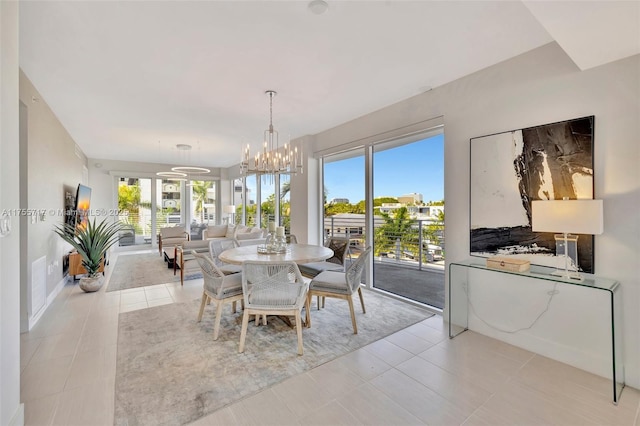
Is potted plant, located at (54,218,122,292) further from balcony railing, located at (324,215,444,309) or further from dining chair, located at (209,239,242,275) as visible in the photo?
balcony railing, located at (324,215,444,309)

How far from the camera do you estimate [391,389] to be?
2.06 m

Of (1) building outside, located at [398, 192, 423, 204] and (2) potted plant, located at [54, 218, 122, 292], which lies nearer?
(1) building outside, located at [398, 192, 423, 204]

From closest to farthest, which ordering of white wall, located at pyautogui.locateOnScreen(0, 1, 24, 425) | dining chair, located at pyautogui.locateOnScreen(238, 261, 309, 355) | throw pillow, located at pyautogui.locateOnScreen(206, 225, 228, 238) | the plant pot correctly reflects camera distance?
white wall, located at pyautogui.locateOnScreen(0, 1, 24, 425)
dining chair, located at pyautogui.locateOnScreen(238, 261, 309, 355)
the plant pot
throw pillow, located at pyautogui.locateOnScreen(206, 225, 228, 238)

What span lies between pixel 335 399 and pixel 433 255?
8.59ft

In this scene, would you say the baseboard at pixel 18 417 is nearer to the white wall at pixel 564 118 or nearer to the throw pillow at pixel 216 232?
the white wall at pixel 564 118

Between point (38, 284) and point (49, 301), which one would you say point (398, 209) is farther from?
point (49, 301)

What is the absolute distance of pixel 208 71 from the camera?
114 inches

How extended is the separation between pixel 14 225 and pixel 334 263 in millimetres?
3088

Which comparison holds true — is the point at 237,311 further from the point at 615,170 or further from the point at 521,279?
the point at 615,170

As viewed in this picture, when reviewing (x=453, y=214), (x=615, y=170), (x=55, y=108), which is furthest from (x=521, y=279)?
(x=55, y=108)

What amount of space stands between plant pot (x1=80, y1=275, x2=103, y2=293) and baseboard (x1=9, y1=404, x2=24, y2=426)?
3127mm

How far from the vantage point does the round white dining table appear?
9.43 ft

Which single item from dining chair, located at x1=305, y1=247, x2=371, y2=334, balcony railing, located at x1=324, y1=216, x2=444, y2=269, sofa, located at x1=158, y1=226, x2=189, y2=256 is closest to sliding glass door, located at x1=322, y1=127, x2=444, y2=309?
balcony railing, located at x1=324, y1=216, x2=444, y2=269

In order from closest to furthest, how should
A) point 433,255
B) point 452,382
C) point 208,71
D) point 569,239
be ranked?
point 452,382
point 569,239
point 208,71
point 433,255
